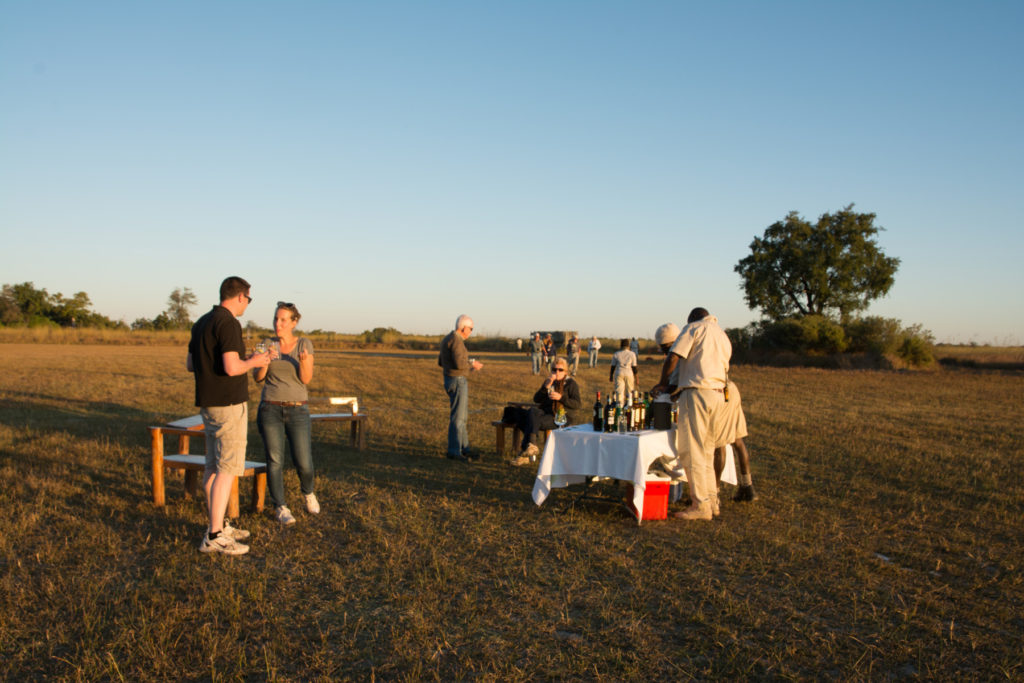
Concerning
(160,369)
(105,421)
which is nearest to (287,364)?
(105,421)

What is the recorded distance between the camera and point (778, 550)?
552 centimetres

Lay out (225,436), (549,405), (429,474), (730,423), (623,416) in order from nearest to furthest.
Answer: (225,436)
(730,423)
(623,416)
(429,474)
(549,405)

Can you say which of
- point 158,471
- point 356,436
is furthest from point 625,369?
point 158,471

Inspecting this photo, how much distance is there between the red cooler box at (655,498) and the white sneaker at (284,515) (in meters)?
2.94

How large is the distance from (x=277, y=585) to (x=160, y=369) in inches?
917

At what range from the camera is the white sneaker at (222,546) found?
201 inches

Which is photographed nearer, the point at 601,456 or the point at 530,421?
the point at 601,456

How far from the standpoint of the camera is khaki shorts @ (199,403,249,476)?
5.03 metres

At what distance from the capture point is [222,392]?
4.98 meters

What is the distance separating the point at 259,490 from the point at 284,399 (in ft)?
3.61

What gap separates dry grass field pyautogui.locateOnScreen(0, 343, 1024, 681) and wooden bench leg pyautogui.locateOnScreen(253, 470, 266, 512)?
1.01ft

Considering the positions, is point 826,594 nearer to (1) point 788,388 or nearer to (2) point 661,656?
(2) point 661,656

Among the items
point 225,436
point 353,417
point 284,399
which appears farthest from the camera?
point 353,417

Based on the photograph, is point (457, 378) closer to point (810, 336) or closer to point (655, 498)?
point (655, 498)
